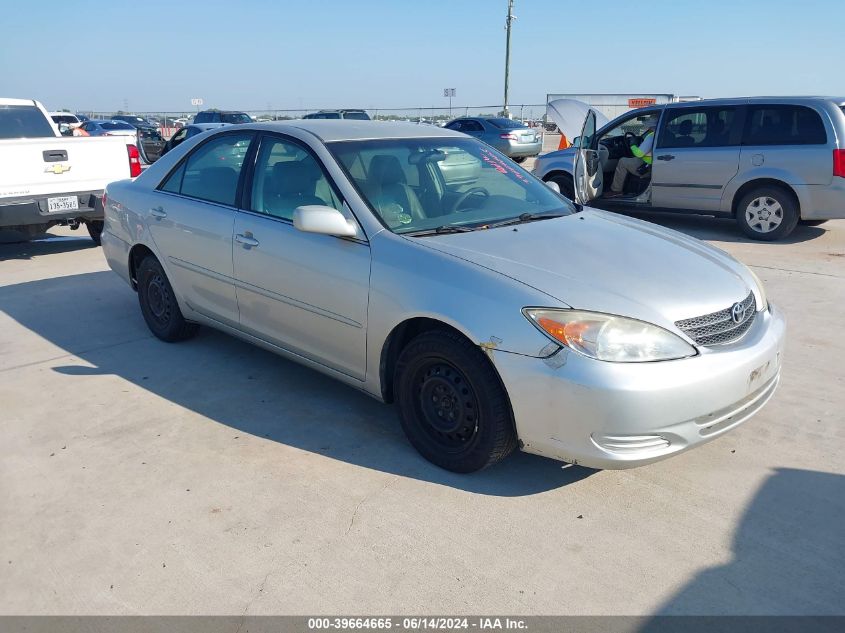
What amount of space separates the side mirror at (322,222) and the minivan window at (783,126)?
6.86 metres

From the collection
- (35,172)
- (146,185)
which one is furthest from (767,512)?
(35,172)

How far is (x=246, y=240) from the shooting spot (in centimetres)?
424

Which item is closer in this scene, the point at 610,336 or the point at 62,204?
the point at 610,336

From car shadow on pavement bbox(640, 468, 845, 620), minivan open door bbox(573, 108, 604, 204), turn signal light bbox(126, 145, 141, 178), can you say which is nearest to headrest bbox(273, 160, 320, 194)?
car shadow on pavement bbox(640, 468, 845, 620)

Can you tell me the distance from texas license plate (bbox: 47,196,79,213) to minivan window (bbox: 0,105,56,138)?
1823mm

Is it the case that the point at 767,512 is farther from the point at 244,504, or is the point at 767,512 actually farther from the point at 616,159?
the point at 616,159

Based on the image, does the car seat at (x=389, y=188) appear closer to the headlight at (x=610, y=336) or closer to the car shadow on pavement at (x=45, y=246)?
Result: the headlight at (x=610, y=336)

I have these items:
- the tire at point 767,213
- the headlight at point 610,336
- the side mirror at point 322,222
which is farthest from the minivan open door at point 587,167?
the headlight at point 610,336

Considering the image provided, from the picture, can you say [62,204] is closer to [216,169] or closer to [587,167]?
[216,169]

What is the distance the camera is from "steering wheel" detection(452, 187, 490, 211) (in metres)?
4.02

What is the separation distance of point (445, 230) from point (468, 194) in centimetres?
54

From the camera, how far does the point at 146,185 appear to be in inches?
206

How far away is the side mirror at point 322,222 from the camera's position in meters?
3.57

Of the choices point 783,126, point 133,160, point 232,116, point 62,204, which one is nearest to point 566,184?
point 783,126
